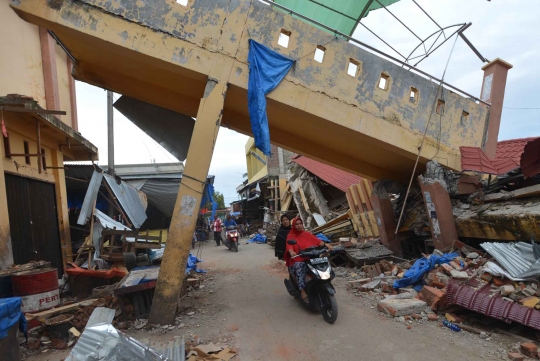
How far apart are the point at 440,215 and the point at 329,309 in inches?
152

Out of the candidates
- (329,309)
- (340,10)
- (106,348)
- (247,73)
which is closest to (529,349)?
(329,309)

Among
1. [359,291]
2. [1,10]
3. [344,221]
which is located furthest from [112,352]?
[344,221]

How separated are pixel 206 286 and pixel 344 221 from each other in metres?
6.11

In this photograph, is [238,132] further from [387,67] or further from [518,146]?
[518,146]

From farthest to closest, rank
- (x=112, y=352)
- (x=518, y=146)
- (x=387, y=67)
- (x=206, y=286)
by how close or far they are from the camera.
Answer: (x=518, y=146)
(x=206, y=286)
(x=387, y=67)
(x=112, y=352)

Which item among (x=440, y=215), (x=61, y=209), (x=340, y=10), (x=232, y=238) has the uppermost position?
(x=340, y=10)

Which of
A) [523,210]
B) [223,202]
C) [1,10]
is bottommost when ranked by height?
[223,202]

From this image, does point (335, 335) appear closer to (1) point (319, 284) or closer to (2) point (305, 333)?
(2) point (305, 333)

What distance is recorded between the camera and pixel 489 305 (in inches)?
181

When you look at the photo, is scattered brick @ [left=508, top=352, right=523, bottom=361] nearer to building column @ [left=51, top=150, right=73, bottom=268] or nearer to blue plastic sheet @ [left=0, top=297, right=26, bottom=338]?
blue plastic sheet @ [left=0, top=297, right=26, bottom=338]

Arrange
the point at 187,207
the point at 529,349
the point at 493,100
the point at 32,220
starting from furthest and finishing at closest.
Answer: the point at 493,100 < the point at 32,220 < the point at 187,207 < the point at 529,349

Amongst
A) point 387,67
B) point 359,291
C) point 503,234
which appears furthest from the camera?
point 387,67

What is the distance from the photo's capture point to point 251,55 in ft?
21.2

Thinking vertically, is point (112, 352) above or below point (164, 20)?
below
